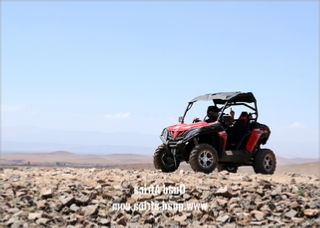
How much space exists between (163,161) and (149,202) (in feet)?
15.3

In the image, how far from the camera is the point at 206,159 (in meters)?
12.8

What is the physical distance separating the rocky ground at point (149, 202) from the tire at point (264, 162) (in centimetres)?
300

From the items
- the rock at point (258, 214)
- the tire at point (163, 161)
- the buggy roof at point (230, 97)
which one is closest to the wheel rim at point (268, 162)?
the buggy roof at point (230, 97)

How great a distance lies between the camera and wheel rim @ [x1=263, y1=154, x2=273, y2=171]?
14.3 m

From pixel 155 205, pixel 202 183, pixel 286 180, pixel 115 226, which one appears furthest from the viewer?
pixel 286 180

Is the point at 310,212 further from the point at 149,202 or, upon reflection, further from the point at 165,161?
the point at 165,161

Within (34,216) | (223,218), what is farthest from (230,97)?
(34,216)

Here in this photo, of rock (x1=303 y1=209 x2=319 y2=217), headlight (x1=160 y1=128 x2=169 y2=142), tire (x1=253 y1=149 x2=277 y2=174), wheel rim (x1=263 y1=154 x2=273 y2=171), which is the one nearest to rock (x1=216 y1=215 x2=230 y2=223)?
rock (x1=303 y1=209 x2=319 y2=217)

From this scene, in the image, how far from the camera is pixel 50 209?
8.95 metres

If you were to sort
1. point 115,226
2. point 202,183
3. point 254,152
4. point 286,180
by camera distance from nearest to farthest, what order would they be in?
1. point 115,226
2. point 202,183
3. point 286,180
4. point 254,152

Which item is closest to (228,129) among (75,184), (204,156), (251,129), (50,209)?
(251,129)

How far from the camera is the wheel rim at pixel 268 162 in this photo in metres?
14.3

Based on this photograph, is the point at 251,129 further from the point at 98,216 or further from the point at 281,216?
the point at 98,216

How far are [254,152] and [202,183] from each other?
417cm
